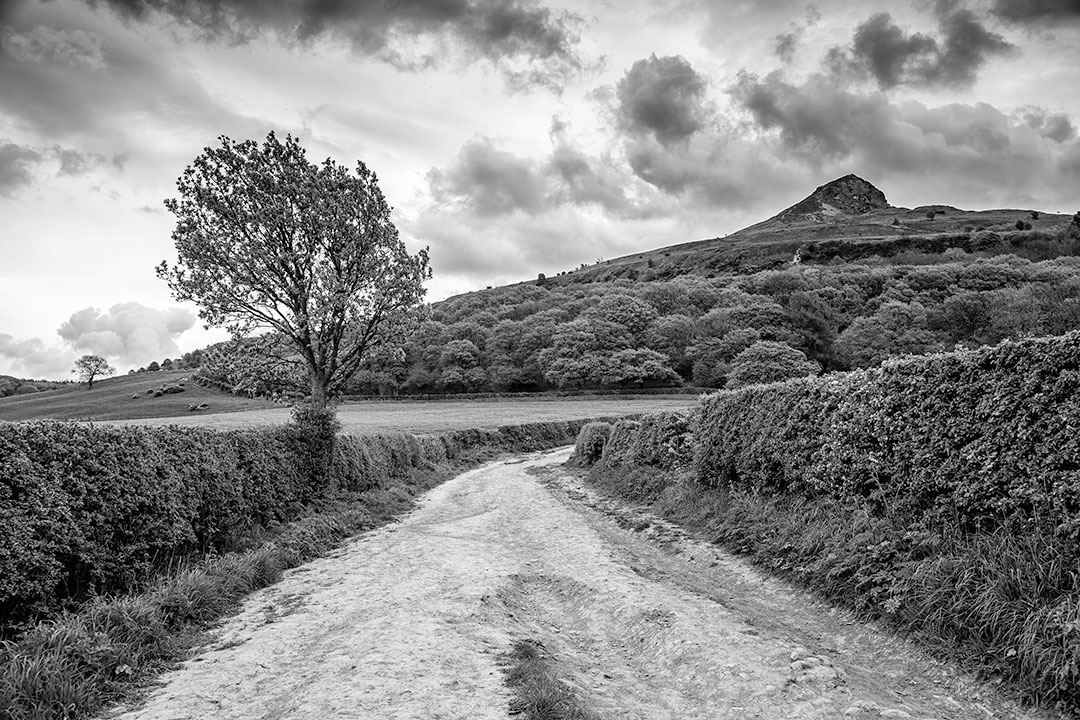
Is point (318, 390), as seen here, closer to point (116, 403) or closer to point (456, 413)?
point (456, 413)

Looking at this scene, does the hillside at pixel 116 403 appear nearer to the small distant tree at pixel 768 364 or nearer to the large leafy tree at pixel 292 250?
the large leafy tree at pixel 292 250

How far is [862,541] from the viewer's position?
330 inches

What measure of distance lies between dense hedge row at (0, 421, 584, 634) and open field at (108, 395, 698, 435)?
1090 inches

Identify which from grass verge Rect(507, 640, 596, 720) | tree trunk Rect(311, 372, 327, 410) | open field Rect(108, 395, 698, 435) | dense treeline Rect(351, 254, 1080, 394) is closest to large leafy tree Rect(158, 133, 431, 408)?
tree trunk Rect(311, 372, 327, 410)

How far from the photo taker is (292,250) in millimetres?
19469

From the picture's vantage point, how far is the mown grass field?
5819 cm

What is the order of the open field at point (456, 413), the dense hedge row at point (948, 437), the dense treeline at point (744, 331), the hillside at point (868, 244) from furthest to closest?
the hillside at point (868, 244), the dense treeline at point (744, 331), the open field at point (456, 413), the dense hedge row at point (948, 437)

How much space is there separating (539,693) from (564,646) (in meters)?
1.96

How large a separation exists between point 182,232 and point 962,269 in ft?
353

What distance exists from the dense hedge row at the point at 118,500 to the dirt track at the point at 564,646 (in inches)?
87.7

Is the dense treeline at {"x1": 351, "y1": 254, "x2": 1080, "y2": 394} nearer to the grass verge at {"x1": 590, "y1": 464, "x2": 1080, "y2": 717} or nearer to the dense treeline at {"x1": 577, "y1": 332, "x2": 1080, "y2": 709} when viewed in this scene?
the dense treeline at {"x1": 577, "y1": 332, "x2": 1080, "y2": 709}

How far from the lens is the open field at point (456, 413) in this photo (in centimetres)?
4981

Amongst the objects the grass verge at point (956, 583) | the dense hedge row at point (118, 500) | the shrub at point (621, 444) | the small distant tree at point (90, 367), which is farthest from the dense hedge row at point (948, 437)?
the small distant tree at point (90, 367)

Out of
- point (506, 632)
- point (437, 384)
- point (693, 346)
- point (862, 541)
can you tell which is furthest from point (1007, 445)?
point (437, 384)
